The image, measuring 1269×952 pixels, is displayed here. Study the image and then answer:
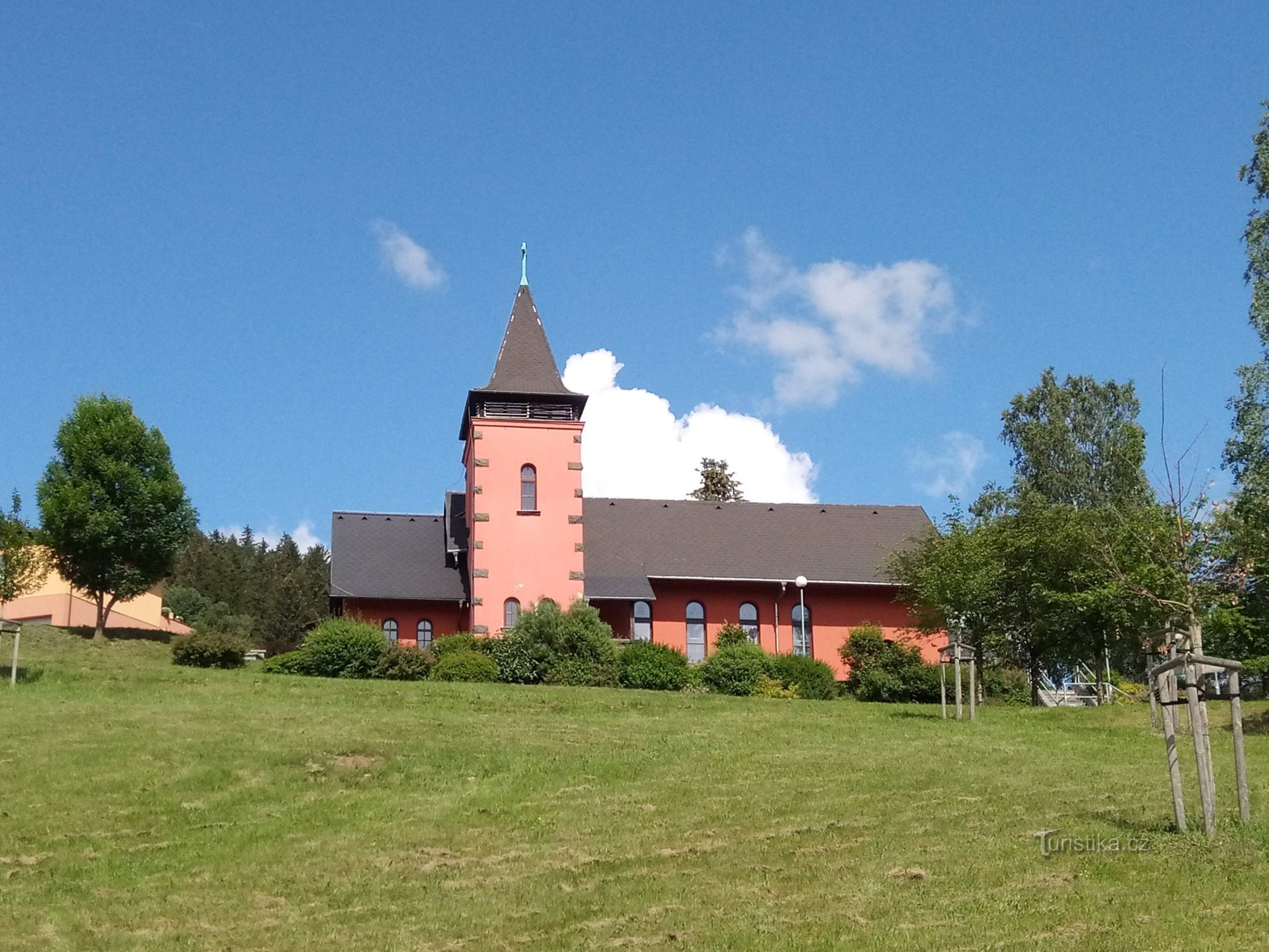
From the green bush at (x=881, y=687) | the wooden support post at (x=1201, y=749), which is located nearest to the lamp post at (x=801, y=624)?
the green bush at (x=881, y=687)

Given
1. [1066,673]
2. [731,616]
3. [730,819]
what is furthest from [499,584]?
[1066,673]

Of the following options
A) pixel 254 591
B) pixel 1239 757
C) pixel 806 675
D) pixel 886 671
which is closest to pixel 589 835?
pixel 1239 757

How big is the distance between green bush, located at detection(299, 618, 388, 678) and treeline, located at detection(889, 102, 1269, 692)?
51.1ft

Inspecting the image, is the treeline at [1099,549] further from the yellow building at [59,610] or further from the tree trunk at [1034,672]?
the yellow building at [59,610]

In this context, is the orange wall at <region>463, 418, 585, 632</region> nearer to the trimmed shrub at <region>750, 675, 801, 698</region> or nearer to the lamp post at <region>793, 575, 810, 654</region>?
the lamp post at <region>793, 575, 810, 654</region>

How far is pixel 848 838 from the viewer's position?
14.5 meters

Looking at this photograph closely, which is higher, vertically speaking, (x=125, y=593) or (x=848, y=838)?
(x=125, y=593)

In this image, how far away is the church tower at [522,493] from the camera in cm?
4334

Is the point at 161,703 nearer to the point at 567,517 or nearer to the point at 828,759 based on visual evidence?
the point at 828,759

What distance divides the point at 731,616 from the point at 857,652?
19.7 feet

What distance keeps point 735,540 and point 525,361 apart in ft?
34.1

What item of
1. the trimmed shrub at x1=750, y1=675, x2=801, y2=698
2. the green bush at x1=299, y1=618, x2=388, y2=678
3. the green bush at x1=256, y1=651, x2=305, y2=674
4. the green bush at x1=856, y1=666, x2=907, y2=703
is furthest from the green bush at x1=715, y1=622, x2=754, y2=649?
the green bush at x1=256, y1=651, x2=305, y2=674

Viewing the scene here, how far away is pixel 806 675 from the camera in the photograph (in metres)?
38.1

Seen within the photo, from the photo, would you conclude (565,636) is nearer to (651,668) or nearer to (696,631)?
(651,668)
